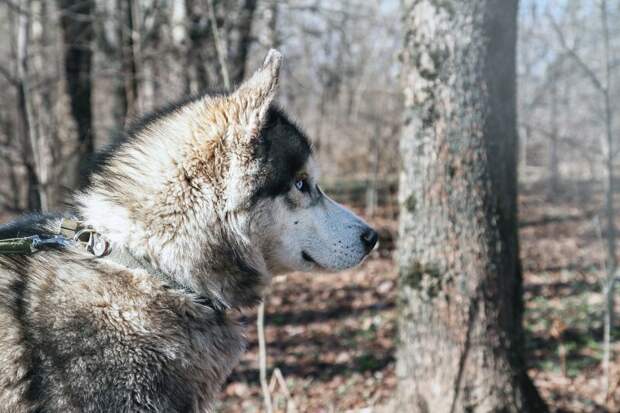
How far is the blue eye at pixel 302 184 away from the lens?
108 inches

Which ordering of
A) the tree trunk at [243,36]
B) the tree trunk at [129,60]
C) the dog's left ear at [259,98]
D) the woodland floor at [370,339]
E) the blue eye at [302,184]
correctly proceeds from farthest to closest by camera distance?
1. the tree trunk at [243,36]
2. the tree trunk at [129,60]
3. the woodland floor at [370,339]
4. the blue eye at [302,184]
5. the dog's left ear at [259,98]

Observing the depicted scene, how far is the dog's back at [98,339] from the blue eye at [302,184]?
2.47 ft

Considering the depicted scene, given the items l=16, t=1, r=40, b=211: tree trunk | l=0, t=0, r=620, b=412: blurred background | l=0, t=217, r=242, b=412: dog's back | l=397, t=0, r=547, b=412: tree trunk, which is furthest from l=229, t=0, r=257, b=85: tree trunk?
l=0, t=217, r=242, b=412: dog's back

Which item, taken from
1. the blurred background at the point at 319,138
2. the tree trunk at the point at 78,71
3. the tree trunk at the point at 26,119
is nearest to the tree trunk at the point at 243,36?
the blurred background at the point at 319,138

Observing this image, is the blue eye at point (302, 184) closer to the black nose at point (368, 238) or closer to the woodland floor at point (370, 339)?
the black nose at point (368, 238)

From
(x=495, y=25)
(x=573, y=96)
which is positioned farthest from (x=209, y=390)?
(x=573, y=96)

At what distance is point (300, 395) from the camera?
569 cm

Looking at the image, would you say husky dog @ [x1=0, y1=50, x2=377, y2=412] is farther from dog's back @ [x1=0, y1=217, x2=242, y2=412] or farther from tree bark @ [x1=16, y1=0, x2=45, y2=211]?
tree bark @ [x1=16, y1=0, x2=45, y2=211]

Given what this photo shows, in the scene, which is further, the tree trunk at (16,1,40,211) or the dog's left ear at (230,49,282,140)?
the tree trunk at (16,1,40,211)

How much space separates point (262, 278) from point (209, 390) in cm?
59

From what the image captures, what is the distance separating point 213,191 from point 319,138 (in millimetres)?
13319

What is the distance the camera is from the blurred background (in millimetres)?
5750

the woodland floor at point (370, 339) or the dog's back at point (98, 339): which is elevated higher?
the dog's back at point (98, 339)

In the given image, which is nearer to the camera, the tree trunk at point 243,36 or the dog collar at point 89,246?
the dog collar at point 89,246
